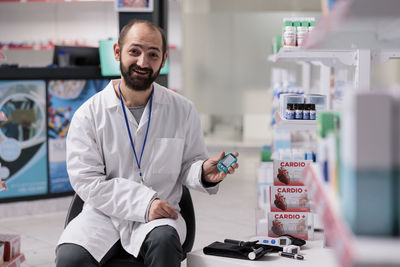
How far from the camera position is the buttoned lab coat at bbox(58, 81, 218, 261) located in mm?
2561

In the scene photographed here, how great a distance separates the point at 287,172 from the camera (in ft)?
10.4

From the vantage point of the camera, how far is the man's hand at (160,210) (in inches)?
100

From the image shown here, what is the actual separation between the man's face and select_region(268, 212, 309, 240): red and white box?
0.92 metres

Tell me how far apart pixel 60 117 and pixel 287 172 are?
2810 mm

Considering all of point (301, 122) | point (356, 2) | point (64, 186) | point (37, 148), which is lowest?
point (64, 186)

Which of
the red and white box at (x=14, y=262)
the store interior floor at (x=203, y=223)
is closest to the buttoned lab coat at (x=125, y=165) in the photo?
the red and white box at (x=14, y=262)

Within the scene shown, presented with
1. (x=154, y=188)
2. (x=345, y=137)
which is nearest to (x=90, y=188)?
(x=154, y=188)

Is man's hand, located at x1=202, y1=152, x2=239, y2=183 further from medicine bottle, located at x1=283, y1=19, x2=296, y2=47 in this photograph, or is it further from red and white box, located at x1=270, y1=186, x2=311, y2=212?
medicine bottle, located at x1=283, y1=19, x2=296, y2=47

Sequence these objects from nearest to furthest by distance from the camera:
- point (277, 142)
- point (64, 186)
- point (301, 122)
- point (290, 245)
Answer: point (290, 245)
point (301, 122)
point (277, 142)
point (64, 186)

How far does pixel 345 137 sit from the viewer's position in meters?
1.12

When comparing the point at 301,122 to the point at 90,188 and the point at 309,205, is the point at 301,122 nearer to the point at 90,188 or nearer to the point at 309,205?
the point at 309,205

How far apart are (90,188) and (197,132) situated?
58 cm

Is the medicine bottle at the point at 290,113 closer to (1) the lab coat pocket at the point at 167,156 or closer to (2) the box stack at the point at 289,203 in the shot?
(2) the box stack at the point at 289,203

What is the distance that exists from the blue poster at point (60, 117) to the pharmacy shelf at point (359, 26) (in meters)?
3.88
